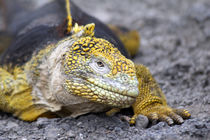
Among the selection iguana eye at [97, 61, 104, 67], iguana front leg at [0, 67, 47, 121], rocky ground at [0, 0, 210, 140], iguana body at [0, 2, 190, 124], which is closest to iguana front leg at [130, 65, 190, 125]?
iguana body at [0, 2, 190, 124]

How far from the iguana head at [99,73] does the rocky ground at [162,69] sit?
49 centimetres

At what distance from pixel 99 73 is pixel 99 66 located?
9cm

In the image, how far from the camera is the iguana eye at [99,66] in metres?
3.31

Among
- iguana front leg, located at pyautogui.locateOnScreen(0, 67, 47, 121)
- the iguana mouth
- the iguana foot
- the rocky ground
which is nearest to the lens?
the iguana mouth

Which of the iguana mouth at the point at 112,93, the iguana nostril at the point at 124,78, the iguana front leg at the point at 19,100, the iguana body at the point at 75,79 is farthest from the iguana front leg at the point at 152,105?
the iguana front leg at the point at 19,100

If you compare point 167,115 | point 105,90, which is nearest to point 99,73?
point 105,90

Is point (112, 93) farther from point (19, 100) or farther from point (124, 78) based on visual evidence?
point (19, 100)

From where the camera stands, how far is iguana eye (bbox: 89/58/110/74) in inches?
130

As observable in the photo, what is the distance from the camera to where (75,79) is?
11.0ft

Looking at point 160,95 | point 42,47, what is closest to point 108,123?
point 160,95

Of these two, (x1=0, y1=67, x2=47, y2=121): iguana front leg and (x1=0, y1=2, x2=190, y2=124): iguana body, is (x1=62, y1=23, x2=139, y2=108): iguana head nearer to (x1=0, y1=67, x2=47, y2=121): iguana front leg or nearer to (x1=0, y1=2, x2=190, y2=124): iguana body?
(x1=0, y1=2, x2=190, y2=124): iguana body

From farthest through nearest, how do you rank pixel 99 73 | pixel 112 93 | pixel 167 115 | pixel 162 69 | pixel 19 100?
pixel 162 69 → pixel 19 100 → pixel 167 115 → pixel 99 73 → pixel 112 93

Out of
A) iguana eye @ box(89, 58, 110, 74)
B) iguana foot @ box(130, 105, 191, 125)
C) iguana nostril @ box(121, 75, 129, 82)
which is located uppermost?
iguana eye @ box(89, 58, 110, 74)

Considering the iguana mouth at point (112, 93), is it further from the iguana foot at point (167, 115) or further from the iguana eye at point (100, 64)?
the iguana foot at point (167, 115)
